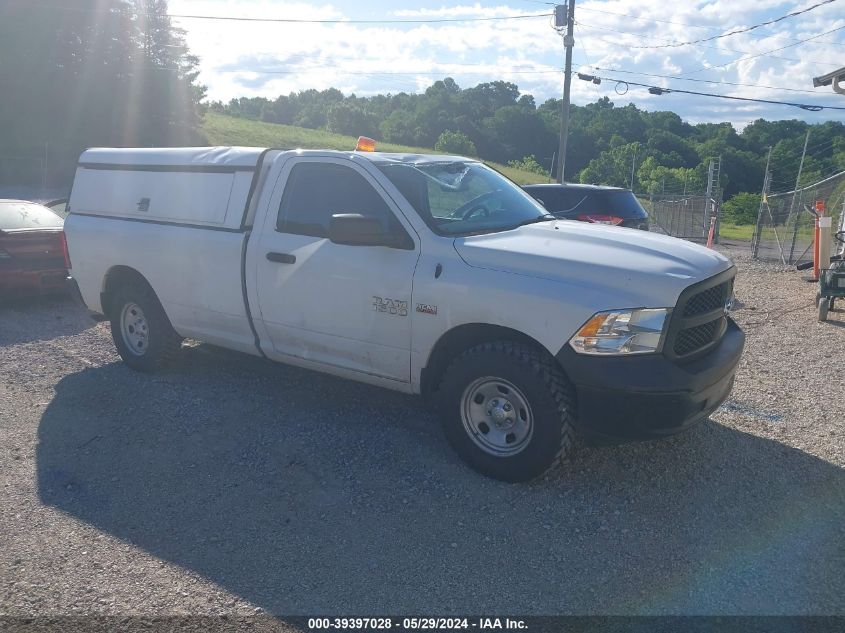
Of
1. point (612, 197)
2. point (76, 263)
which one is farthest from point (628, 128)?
point (76, 263)

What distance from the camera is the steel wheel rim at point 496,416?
4453 millimetres

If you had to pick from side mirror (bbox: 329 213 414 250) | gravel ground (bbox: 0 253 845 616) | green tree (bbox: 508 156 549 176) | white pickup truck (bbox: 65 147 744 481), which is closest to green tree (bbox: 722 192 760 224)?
green tree (bbox: 508 156 549 176)

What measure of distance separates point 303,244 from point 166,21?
4656 cm

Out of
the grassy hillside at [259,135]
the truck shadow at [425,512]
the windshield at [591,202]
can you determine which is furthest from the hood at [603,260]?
the grassy hillside at [259,135]

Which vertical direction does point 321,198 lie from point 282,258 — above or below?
above

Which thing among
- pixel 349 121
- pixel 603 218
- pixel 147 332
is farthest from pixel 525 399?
pixel 349 121

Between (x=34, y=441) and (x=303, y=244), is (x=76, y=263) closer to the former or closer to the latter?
(x=34, y=441)

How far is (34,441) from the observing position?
542 centimetres

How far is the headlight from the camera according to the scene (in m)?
Answer: 4.11

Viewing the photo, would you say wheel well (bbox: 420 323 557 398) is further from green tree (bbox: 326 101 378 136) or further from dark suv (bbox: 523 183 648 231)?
green tree (bbox: 326 101 378 136)

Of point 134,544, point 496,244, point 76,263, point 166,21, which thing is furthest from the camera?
point 166,21

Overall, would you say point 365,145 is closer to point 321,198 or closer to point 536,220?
point 321,198

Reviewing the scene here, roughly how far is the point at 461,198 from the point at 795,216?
40.7 ft

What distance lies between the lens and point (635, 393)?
160 inches
